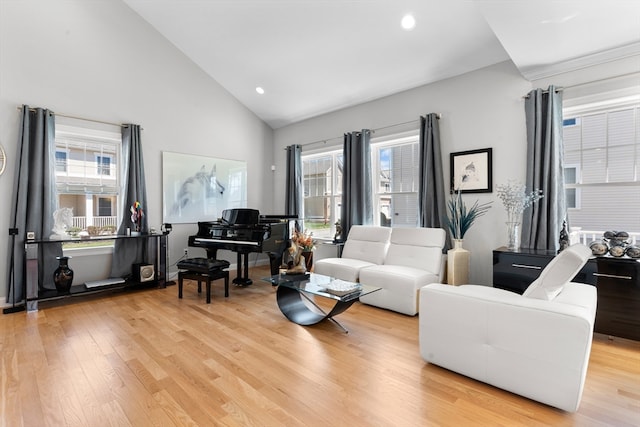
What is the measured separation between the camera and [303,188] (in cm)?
638

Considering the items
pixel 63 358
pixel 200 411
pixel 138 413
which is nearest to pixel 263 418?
pixel 200 411

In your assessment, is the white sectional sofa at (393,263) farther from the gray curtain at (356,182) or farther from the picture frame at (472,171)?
the picture frame at (472,171)

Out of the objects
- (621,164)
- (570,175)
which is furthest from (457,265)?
(621,164)

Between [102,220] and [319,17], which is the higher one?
[319,17]

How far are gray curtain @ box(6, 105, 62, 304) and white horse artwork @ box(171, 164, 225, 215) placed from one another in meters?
1.66

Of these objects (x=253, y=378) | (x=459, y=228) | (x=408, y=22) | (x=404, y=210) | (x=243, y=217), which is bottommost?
(x=253, y=378)

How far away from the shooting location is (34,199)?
387cm

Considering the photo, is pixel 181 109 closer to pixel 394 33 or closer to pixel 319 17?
pixel 319 17

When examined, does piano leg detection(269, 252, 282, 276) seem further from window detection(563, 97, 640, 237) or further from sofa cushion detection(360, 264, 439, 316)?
window detection(563, 97, 640, 237)

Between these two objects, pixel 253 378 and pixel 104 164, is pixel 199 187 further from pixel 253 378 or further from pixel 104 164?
pixel 253 378

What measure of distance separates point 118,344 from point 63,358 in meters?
0.37

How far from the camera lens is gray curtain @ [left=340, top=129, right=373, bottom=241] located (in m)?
5.13

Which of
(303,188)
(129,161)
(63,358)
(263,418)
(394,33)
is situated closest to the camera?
(263,418)

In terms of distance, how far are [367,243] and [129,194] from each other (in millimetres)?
3613
